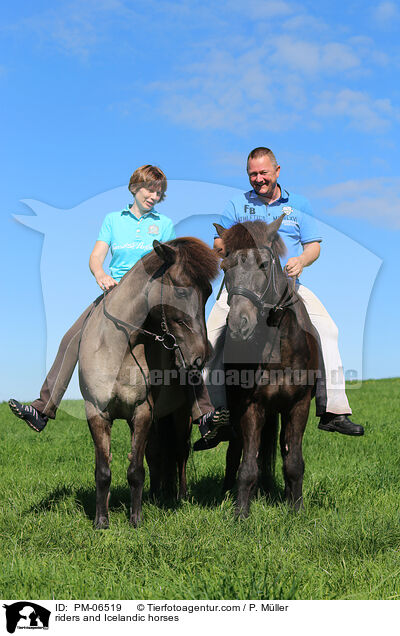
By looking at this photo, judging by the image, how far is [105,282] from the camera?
5.67 meters

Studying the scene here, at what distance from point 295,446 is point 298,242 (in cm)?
201

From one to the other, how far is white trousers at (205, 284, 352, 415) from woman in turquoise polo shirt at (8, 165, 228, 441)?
642 mm

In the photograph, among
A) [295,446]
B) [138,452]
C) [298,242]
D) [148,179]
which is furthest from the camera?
[298,242]

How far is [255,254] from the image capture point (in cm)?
492

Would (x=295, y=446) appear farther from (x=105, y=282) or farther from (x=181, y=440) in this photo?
(x=105, y=282)

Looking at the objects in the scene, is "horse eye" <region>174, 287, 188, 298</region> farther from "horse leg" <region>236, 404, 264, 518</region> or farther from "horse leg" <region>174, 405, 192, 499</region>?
"horse leg" <region>174, 405, 192, 499</region>


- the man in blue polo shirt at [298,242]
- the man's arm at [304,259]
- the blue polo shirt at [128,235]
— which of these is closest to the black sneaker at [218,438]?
the man in blue polo shirt at [298,242]

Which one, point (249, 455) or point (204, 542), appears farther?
point (249, 455)

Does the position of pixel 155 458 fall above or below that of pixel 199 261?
below

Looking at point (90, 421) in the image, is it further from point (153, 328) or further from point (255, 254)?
point (255, 254)

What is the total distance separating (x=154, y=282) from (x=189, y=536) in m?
2.10
